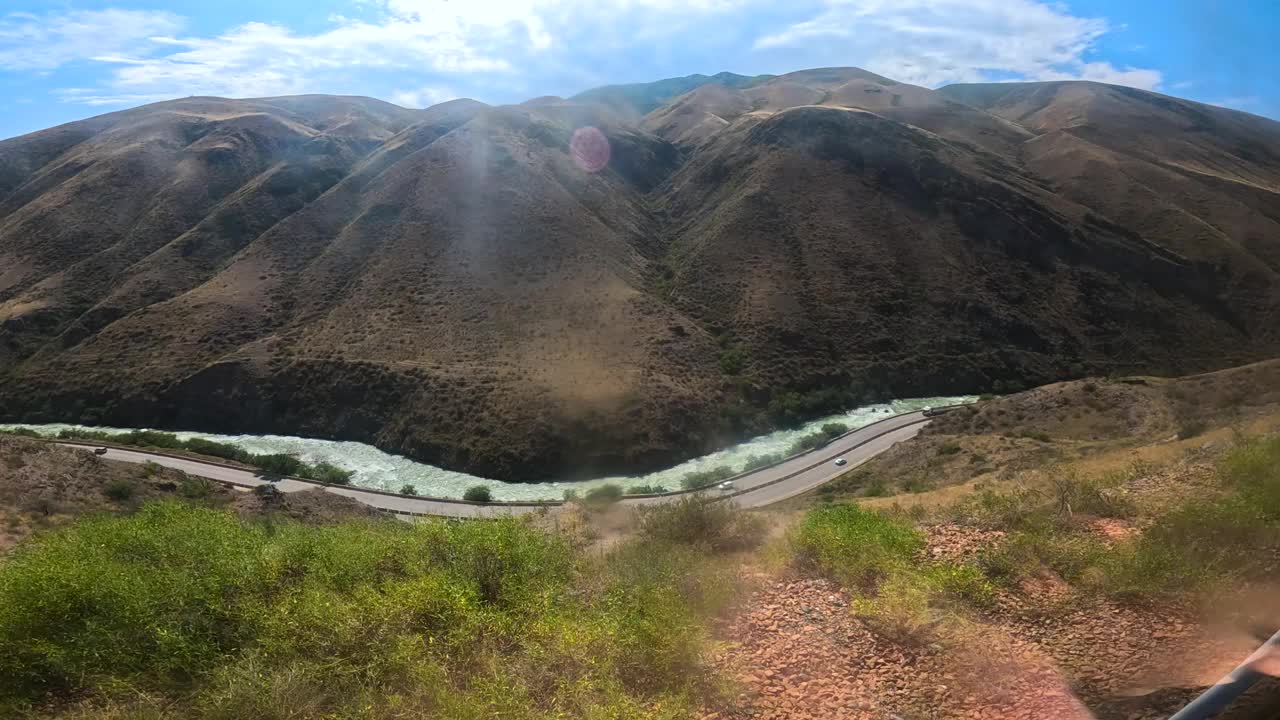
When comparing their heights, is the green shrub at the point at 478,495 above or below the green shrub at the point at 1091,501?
below

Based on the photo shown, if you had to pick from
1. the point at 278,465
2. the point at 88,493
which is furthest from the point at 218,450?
the point at 88,493

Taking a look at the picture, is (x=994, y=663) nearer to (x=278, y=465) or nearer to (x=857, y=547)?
(x=857, y=547)

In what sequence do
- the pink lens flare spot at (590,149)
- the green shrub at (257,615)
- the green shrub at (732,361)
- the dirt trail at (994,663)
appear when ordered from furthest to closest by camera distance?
the pink lens flare spot at (590,149) → the green shrub at (732,361) → the green shrub at (257,615) → the dirt trail at (994,663)

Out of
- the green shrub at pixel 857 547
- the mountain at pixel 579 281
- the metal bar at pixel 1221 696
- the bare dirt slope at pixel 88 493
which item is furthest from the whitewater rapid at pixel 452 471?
the metal bar at pixel 1221 696

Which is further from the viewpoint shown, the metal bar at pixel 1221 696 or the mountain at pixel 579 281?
the mountain at pixel 579 281

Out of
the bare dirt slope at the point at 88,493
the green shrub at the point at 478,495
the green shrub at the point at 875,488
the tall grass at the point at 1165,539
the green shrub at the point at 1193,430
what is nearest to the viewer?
the tall grass at the point at 1165,539

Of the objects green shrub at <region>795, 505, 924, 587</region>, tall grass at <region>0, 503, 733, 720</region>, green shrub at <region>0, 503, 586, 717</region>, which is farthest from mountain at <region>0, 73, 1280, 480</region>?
tall grass at <region>0, 503, 733, 720</region>

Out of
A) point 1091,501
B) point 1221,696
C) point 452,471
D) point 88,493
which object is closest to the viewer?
point 1221,696

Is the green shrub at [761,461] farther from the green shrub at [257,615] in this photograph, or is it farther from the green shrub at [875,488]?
the green shrub at [257,615]
